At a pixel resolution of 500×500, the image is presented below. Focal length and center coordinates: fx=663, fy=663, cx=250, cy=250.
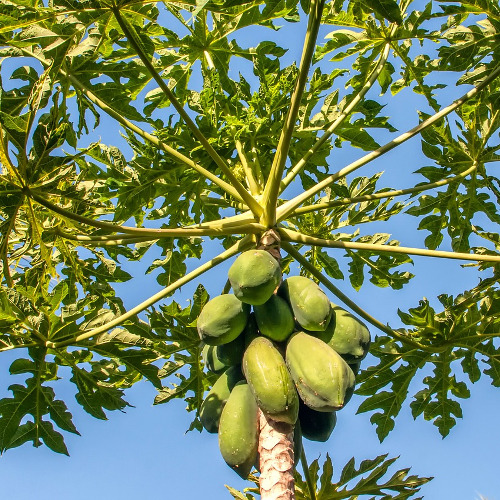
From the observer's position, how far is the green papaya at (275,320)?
2.59 meters

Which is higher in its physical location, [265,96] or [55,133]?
[265,96]

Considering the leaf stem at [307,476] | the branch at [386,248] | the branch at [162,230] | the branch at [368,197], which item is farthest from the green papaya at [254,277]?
the leaf stem at [307,476]

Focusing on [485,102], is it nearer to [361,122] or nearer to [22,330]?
[361,122]

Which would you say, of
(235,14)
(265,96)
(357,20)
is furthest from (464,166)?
(235,14)

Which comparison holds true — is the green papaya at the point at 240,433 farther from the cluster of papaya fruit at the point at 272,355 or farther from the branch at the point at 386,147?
the branch at the point at 386,147

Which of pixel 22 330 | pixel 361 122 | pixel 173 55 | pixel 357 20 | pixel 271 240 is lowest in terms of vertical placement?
pixel 271 240

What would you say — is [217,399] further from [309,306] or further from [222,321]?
[309,306]

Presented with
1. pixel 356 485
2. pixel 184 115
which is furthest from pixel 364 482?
pixel 184 115

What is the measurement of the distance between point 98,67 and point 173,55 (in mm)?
536

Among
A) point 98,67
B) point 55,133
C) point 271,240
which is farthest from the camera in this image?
point 98,67

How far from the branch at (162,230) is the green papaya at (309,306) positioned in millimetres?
404

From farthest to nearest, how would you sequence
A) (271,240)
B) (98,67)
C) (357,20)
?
(357,20) → (98,67) → (271,240)

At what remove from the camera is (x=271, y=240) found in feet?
9.62

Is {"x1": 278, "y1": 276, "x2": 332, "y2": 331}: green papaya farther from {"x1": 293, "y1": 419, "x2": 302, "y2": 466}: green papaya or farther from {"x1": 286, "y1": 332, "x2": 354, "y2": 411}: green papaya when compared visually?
{"x1": 293, "y1": 419, "x2": 302, "y2": 466}: green papaya
